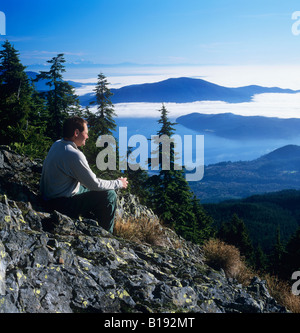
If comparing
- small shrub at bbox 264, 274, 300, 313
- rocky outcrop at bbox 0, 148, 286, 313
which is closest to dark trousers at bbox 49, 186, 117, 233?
rocky outcrop at bbox 0, 148, 286, 313

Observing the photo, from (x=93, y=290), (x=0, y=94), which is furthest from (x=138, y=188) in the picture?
(x=93, y=290)

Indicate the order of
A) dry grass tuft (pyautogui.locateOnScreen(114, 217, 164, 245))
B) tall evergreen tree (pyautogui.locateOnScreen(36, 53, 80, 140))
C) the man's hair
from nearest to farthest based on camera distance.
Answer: the man's hair
dry grass tuft (pyautogui.locateOnScreen(114, 217, 164, 245))
tall evergreen tree (pyautogui.locateOnScreen(36, 53, 80, 140))

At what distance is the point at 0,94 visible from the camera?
2712cm

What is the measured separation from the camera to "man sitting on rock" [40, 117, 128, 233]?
568 cm

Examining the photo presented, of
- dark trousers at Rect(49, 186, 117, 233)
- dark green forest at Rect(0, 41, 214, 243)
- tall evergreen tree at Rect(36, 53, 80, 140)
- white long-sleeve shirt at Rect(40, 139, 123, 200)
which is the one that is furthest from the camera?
tall evergreen tree at Rect(36, 53, 80, 140)

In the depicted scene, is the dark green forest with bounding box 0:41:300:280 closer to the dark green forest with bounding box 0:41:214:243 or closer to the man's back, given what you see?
the dark green forest with bounding box 0:41:214:243

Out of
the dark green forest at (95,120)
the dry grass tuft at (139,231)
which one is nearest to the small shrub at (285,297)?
the dry grass tuft at (139,231)

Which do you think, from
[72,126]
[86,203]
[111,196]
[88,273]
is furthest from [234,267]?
[72,126]

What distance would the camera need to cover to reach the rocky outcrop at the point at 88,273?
12.6 feet

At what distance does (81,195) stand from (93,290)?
2223 mm

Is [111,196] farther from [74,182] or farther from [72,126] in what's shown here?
[72,126]

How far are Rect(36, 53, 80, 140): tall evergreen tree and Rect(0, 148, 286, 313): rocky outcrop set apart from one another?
2552cm
